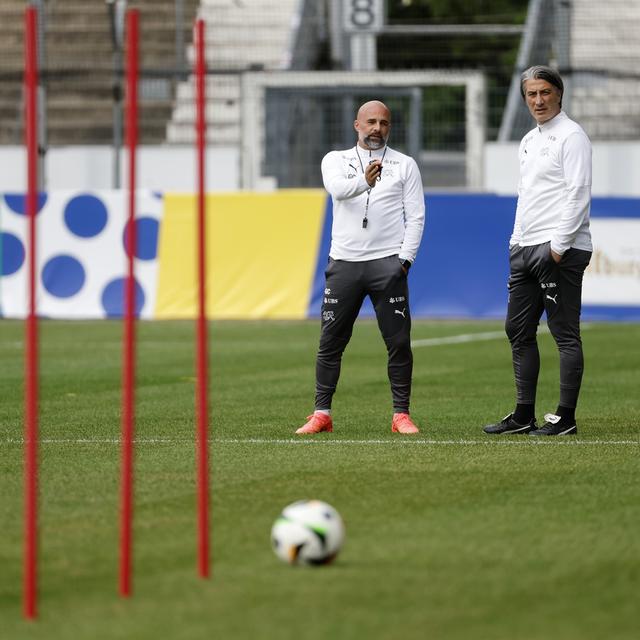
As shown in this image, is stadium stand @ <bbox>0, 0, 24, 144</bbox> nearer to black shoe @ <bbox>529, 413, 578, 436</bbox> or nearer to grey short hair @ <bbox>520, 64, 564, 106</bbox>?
grey short hair @ <bbox>520, 64, 564, 106</bbox>

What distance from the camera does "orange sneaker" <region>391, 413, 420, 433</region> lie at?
9.12 meters

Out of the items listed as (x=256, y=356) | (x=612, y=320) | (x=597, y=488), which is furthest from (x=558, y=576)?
(x=612, y=320)

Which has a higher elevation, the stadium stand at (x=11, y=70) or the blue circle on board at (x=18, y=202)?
the stadium stand at (x=11, y=70)

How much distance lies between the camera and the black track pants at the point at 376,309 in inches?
359

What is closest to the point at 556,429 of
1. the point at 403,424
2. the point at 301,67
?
the point at 403,424

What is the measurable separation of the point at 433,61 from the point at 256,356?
16.9 m

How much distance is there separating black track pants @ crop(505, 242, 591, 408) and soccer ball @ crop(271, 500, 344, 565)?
12.5 ft

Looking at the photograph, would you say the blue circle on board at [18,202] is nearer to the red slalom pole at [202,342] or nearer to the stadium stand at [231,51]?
the stadium stand at [231,51]

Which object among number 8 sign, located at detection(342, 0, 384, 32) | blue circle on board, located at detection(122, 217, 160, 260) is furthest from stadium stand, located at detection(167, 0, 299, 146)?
blue circle on board, located at detection(122, 217, 160, 260)

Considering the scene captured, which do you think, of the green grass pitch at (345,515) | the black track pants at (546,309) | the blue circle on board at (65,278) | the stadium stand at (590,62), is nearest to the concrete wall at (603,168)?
the stadium stand at (590,62)

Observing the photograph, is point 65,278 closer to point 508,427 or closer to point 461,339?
point 461,339

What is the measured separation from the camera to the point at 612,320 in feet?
61.9

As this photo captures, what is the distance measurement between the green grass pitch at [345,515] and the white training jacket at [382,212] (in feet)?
3.53

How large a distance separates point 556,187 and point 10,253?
38.9 feet
